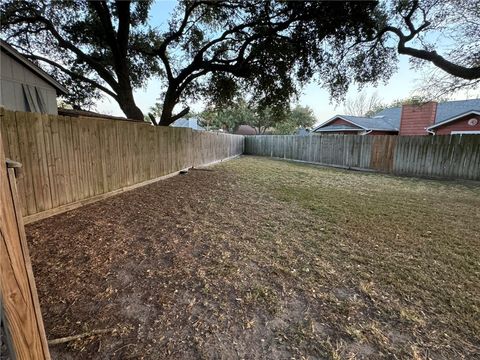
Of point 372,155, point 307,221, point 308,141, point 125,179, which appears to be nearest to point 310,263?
point 307,221

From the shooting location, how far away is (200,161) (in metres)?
10.6

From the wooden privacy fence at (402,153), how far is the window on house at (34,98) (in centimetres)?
1229

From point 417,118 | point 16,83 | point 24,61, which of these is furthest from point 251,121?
point 16,83

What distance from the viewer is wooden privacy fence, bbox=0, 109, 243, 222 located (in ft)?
11.0

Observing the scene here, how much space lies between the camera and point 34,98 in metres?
6.75

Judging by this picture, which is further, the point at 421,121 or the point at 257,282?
the point at 421,121

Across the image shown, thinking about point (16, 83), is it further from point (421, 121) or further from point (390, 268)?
point (421, 121)

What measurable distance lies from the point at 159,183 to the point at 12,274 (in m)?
5.97

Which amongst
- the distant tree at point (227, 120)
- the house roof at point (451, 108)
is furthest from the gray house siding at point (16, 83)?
the distant tree at point (227, 120)

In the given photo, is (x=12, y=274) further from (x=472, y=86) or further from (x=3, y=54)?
(x=472, y=86)

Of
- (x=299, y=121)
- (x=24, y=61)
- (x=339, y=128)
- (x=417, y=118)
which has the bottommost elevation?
(x=339, y=128)

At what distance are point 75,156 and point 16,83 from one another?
167 inches

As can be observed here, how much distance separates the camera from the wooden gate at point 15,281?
2.98 feet

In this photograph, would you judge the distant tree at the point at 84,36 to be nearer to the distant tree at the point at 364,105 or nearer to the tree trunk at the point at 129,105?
the tree trunk at the point at 129,105
